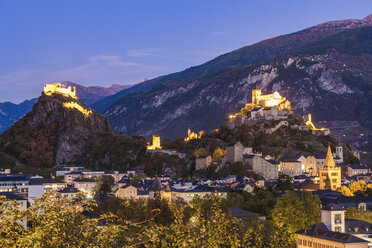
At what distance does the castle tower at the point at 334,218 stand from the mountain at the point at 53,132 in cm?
10192

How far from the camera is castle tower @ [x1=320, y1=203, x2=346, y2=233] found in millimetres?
61881

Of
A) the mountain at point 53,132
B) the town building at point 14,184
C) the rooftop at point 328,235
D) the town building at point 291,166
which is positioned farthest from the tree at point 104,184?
the rooftop at point 328,235

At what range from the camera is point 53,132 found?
164 meters

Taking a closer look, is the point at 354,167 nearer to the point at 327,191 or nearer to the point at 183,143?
the point at 327,191

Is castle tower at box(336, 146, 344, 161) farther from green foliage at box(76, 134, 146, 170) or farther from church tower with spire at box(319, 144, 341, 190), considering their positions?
green foliage at box(76, 134, 146, 170)

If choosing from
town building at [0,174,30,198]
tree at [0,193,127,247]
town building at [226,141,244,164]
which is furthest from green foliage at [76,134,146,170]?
tree at [0,193,127,247]

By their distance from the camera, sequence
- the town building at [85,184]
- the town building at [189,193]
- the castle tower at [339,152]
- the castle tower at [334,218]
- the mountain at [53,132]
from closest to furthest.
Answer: the castle tower at [334,218], the town building at [189,193], the town building at [85,184], the castle tower at [339,152], the mountain at [53,132]

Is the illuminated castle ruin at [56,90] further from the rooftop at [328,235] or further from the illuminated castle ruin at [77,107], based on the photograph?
the rooftop at [328,235]

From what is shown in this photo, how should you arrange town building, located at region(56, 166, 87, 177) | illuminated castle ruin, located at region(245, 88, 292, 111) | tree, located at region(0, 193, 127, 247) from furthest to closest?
illuminated castle ruin, located at region(245, 88, 292, 111)
town building, located at region(56, 166, 87, 177)
tree, located at region(0, 193, 127, 247)

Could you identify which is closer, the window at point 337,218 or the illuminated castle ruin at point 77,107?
the window at point 337,218

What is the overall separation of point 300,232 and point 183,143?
284ft

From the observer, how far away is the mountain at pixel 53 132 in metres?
155

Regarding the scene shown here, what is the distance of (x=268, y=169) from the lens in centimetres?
10850

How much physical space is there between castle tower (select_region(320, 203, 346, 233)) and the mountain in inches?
4012
